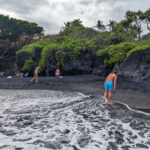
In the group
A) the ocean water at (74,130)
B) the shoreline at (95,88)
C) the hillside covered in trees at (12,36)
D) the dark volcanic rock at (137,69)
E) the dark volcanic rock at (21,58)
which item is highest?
the hillside covered in trees at (12,36)

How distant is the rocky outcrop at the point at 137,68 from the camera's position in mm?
11648

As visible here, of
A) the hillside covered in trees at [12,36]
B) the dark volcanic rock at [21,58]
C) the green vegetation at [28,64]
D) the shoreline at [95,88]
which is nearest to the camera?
the shoreline at [95,88]

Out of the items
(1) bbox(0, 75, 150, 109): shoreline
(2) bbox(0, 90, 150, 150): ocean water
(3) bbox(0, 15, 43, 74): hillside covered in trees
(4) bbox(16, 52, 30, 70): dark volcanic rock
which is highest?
(3) bbox(0, 15, 43, 74): hillside covered in trees

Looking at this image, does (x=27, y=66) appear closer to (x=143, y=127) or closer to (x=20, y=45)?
(x=20, y=45)

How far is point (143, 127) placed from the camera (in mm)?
4543

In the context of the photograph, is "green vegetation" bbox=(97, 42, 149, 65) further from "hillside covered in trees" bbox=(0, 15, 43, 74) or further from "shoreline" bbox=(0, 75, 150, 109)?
"hillside covered in trees" bbox=(0, 15, 43, 74)

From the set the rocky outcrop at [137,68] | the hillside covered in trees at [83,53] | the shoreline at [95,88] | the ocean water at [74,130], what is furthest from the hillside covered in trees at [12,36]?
the ocean water at [74,130]

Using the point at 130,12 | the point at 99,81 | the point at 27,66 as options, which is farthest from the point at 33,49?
the point at 130,12

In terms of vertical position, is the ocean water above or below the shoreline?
below

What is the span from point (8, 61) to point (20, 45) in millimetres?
4732

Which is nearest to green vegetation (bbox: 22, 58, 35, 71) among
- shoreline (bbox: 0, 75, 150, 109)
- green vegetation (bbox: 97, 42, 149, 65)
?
shoreline (bbox: 0, 75, 150, 109)

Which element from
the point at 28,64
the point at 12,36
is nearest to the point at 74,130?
the point at 28,64

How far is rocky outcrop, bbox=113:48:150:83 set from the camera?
11.6 metres

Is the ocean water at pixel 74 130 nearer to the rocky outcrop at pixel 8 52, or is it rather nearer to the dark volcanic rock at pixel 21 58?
the dark volcanic rock at pixel 21 58
